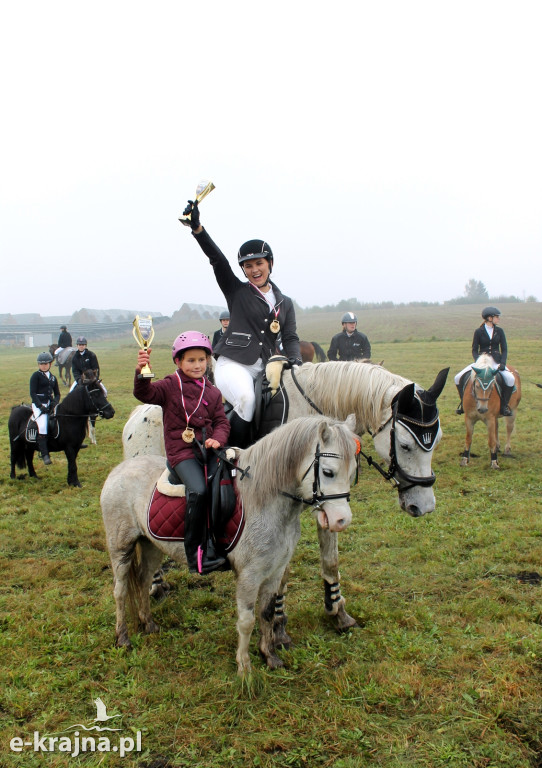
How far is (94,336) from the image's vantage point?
2783 inches

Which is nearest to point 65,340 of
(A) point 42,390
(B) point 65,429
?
(A) point 42,390

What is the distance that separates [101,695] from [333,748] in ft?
5.69

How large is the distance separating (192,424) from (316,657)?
7.03ft

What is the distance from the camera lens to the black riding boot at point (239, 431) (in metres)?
4.46

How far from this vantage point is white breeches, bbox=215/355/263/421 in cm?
442

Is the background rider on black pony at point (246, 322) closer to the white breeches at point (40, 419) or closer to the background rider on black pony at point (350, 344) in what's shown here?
the white breeches at point (40, 419)

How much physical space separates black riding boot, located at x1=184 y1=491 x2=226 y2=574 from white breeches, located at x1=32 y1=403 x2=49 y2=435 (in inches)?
273

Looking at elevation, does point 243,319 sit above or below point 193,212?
below

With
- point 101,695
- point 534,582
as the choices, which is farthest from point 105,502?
point 534,582

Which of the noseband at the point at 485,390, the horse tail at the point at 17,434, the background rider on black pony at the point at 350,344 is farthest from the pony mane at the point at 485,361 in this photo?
the horse tail at the point at 17,434

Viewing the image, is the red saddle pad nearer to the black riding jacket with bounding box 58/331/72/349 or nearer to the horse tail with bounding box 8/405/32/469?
the horse tail with bounding box 8/405/32/469

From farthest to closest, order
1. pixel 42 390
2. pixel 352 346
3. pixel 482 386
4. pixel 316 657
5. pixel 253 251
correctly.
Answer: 1. pixel 352 346
2. pixel 482 386
3. pixel 42 390
4. pixel 253 251
5. pixel 316 657

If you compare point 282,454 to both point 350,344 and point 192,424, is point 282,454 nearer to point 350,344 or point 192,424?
point 192,424

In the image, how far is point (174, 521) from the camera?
12.3ft
